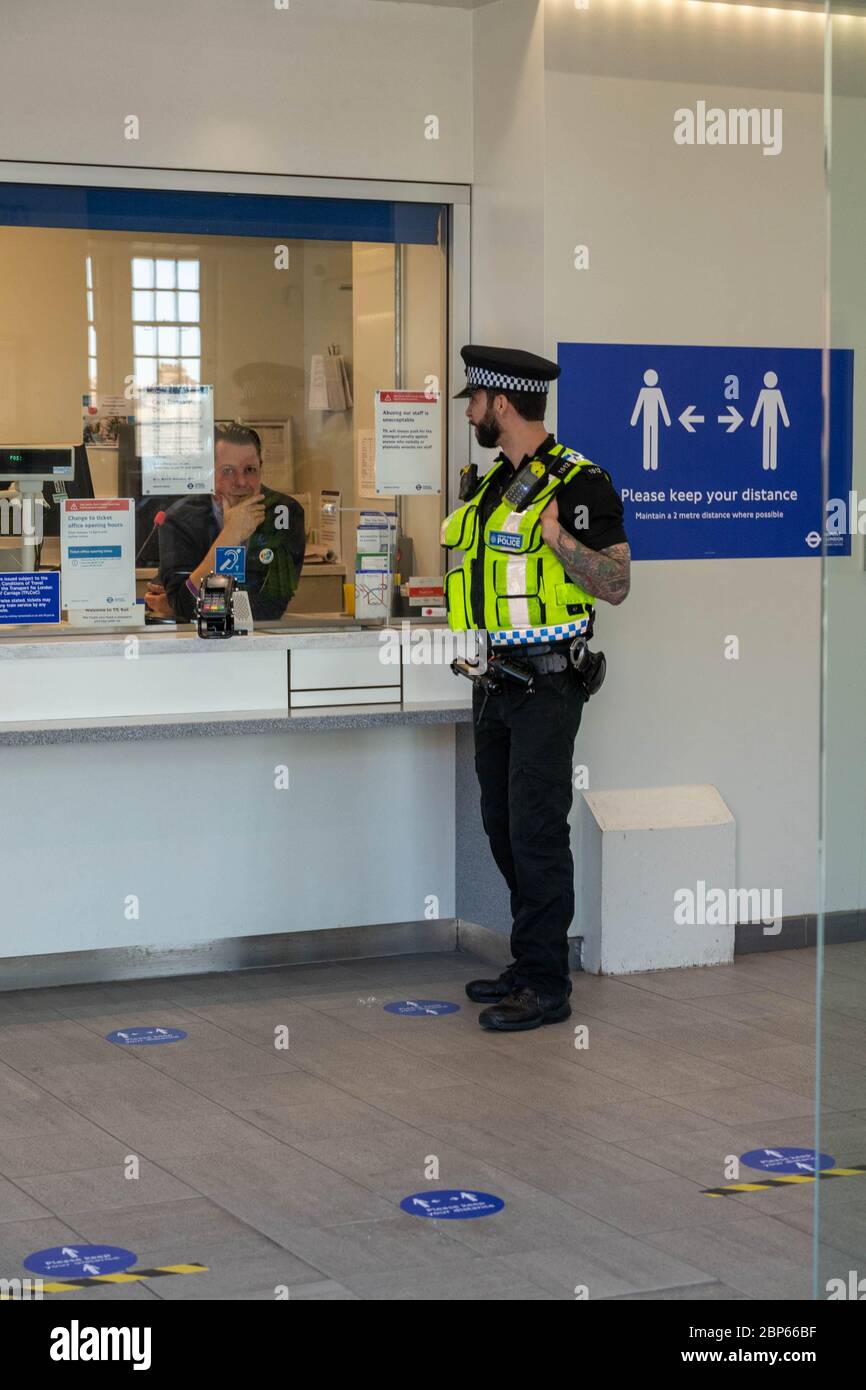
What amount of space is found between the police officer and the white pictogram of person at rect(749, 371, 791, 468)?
114 cm

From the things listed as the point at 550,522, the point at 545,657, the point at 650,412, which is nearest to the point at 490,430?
the point at 550,522

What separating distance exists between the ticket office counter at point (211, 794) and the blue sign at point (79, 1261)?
1.94 m

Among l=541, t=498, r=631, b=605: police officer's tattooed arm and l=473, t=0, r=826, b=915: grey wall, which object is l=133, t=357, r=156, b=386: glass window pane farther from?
l=541, t=498, r=631, b=605: police officer's tattooed arm

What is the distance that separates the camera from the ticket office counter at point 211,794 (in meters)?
5.59

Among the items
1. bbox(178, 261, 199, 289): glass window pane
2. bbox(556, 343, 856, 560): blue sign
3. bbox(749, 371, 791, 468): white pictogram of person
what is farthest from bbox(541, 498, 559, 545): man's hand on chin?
bbox(178, 261, 199, 289): glass window pane

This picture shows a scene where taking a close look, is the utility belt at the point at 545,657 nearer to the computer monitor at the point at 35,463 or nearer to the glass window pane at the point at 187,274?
the computer monitor at the point at 35,463

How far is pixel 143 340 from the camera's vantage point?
19.2 ft

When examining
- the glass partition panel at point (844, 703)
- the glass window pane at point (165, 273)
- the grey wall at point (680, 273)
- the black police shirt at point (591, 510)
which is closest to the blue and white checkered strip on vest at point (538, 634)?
the black police shirt at point (591, 510)

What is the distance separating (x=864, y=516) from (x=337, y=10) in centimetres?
386

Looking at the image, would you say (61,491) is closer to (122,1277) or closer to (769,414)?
(769,414)

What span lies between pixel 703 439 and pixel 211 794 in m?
1.95

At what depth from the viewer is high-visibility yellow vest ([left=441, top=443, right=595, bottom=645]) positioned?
16.8 feet

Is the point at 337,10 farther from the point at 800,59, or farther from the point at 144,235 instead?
the point at 800,59

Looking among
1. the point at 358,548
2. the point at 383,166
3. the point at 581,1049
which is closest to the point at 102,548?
the point at 358,548
